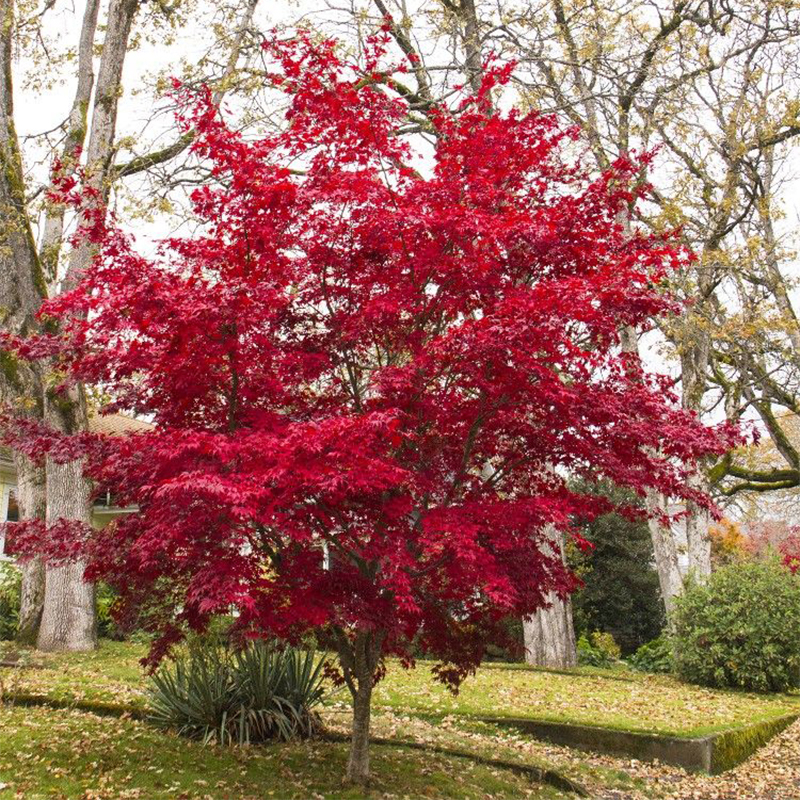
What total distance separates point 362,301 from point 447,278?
27.6 inches

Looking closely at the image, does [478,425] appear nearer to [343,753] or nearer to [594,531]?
[343,753]

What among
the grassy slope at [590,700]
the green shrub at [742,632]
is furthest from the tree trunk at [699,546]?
the grassy slope at [590,700]

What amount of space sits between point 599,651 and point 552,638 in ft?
9.93

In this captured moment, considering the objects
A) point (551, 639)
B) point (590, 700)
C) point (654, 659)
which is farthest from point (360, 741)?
point (654, 659)

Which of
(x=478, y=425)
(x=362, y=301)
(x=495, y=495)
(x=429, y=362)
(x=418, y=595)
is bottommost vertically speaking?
(x=418, y=595)

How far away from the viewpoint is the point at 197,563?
18.5 feet

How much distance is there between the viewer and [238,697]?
7430 millimetres

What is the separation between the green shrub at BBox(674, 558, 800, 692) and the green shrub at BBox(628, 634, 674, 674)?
191 centimetres

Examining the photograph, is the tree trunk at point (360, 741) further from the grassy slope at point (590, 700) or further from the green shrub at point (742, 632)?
the green shrub at point (742, 632)

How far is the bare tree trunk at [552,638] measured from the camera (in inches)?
615

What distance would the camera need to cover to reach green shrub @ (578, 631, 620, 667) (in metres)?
17.8

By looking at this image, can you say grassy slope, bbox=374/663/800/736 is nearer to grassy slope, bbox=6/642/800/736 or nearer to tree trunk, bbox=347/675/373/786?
grassy slope, bbox=6/642/800/736

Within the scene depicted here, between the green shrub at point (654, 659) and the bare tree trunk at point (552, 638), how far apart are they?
4.87 feet

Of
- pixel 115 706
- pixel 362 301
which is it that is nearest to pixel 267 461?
pixel 362 301
